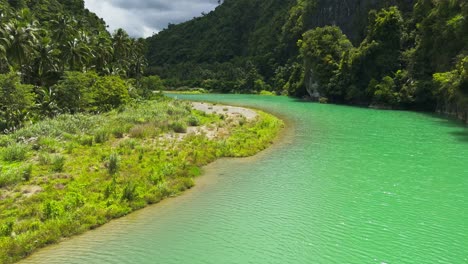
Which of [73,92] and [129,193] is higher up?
[73,92]

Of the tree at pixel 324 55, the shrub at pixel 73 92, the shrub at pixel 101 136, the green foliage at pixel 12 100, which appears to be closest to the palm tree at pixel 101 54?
the shrub at pixel 73 92

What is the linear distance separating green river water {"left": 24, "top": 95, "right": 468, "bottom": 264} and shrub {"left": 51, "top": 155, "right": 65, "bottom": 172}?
8564 mm

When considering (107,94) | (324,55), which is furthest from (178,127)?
(324,55)

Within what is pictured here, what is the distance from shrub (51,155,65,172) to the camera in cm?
2520

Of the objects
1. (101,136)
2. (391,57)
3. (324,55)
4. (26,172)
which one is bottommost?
(26,172)

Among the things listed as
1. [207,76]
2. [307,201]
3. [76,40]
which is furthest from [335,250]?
[207,76]

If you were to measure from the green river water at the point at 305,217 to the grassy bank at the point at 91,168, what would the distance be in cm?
108

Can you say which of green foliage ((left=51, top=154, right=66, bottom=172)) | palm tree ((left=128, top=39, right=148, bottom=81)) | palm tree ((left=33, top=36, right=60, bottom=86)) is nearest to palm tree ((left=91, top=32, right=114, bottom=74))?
palm tree ((left=33, top=36, right=60, bottom=86))

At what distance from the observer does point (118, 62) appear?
277 feet

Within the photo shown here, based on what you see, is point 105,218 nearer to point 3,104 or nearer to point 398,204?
point 398,204

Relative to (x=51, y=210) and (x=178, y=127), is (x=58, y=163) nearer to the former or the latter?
(x=51, y=210)

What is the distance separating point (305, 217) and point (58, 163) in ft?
58.5

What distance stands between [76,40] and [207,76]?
127539 mm

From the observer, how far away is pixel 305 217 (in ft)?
64.1
